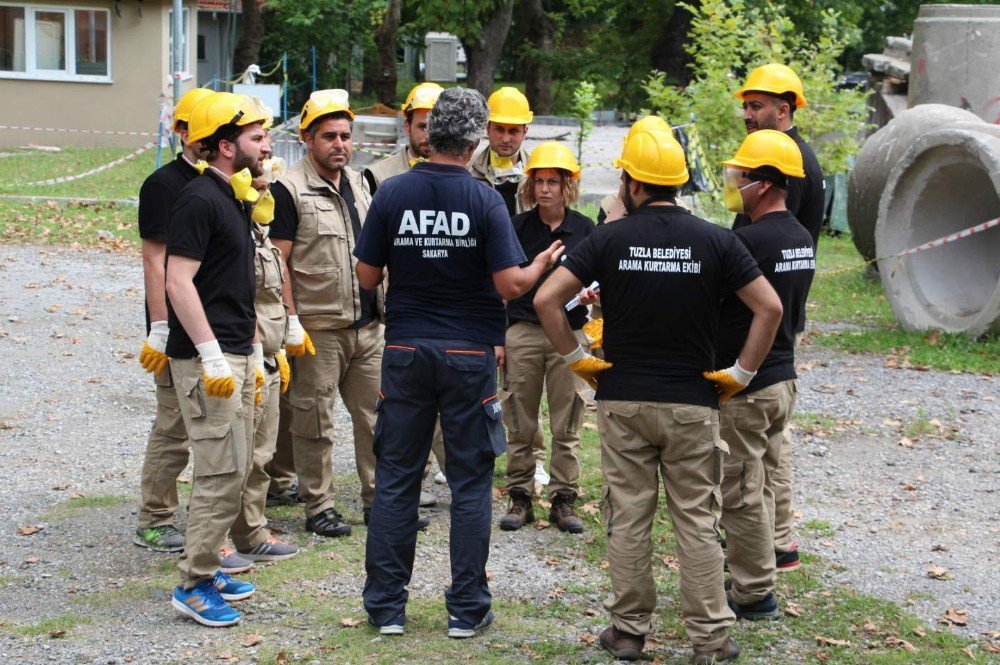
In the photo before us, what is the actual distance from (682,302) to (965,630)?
208cm

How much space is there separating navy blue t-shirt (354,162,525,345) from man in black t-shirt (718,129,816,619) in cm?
106

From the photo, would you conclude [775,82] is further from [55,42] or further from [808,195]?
[55,42]

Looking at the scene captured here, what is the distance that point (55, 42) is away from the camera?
2788 cm

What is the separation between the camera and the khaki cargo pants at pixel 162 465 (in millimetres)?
5922

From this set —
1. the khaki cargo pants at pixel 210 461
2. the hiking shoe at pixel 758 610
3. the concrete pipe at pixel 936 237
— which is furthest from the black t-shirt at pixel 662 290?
the concrete pipe at pixel 936 237

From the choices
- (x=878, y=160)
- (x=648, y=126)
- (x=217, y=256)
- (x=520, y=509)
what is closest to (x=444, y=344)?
(x=217, y=256)

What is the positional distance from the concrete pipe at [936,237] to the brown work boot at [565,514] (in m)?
6.23

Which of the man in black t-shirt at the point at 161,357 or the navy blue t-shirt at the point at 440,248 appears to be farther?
the man in black t-shirt at the point at 161,357

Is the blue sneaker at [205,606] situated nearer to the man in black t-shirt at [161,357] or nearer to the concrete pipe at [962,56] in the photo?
the man in black t-shirt at [161,357]

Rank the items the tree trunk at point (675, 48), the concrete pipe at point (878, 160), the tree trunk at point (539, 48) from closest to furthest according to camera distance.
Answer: the concrete pipe at point (878, 160) → the tree trunk at point (675, 48) → the tree trunk at point (539, 48)

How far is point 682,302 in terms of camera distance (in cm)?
467

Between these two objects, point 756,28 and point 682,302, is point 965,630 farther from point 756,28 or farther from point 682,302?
point 756,28

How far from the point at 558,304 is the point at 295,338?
5.54 ft

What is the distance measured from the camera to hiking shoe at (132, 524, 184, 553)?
19.6ft
